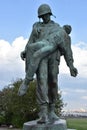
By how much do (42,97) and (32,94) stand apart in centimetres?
4342

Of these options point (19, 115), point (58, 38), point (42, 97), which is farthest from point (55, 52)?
point (19, 115)

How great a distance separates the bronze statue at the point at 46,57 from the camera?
477 inches

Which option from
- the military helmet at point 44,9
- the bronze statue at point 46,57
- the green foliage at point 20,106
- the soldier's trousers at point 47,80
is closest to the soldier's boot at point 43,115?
the bronze statue at point 46,57

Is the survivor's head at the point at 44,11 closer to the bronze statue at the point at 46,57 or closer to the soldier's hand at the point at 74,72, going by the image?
the bronze statue at the point at 46,57

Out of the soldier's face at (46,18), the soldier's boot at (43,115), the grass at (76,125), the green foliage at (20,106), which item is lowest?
the soldier's boot at (43,115)

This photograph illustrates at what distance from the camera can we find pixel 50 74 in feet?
40.7

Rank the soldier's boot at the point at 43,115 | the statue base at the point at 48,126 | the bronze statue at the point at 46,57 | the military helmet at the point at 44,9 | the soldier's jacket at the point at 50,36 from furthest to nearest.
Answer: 1. the military helmet at the point at 44,9
2. the soldier's jacket at the point at 50,36
3. the bronze statue at the point at 46,57
4. the soldier's boot at the point at 43,115
5. the statue base at the point at 48,126

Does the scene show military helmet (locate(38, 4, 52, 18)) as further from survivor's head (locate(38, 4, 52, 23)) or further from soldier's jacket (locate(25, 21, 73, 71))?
soldier's jacket (locate(25, 21, 73, 71))

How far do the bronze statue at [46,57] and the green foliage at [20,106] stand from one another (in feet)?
129

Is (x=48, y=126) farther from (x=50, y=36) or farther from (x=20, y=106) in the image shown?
(x=20, y=106)

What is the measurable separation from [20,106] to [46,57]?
47.5 metres

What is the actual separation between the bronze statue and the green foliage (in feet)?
129

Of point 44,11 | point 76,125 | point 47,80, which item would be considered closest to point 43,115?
point 47,80

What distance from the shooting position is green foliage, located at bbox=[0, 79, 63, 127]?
2192 inches
